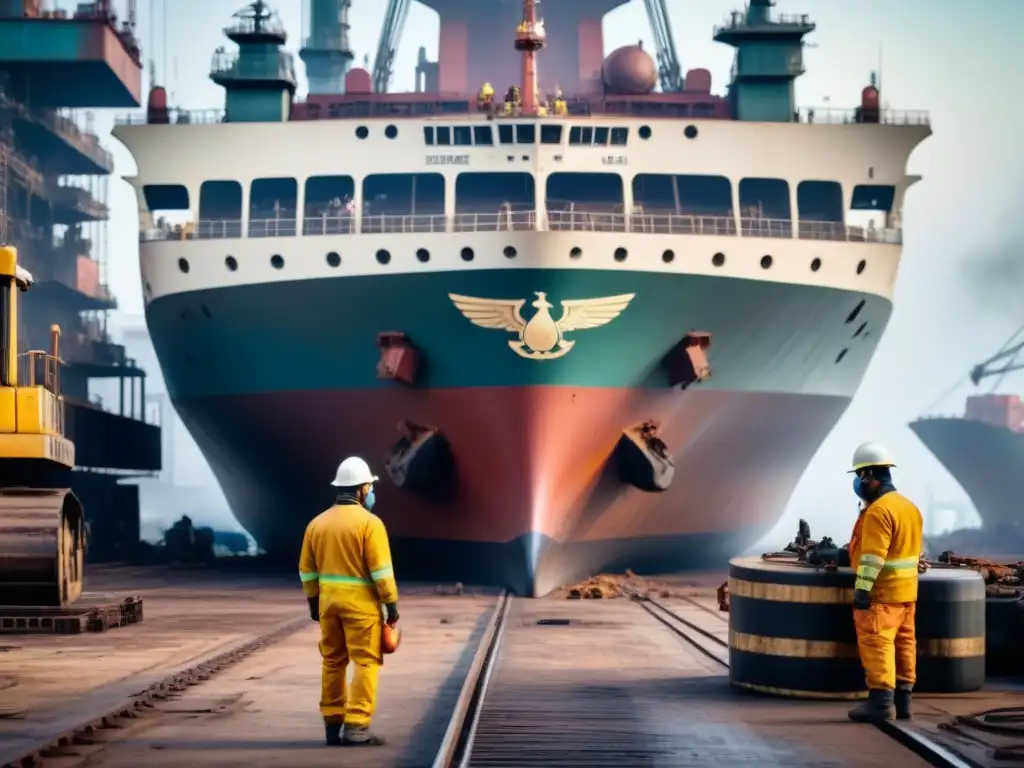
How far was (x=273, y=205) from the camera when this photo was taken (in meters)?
33.4

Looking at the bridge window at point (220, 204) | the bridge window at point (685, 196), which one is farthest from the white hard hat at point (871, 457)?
the bridge window at point (220, 204)

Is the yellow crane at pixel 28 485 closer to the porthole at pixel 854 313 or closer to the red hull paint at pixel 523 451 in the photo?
the red hull paint at pixel 523 451

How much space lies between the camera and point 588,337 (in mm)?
28391

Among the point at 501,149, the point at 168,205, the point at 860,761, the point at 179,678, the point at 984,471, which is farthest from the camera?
the point at 984,471

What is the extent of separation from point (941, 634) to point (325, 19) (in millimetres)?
40523

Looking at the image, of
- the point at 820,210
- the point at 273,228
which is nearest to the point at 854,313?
the point at 820,210

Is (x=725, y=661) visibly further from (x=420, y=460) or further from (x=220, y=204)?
(x=220, y=204)

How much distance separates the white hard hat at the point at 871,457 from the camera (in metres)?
13.0

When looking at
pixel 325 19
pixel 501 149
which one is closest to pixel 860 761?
pixel 501 149

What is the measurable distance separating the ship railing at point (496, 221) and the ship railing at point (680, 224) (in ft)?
6.01

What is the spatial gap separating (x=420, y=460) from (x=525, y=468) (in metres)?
1.87

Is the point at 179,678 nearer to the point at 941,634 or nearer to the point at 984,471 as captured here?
the point at 941,634

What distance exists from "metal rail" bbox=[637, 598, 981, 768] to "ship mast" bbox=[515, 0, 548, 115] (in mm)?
9240

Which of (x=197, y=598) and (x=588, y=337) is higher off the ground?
(x=588, y=337)
